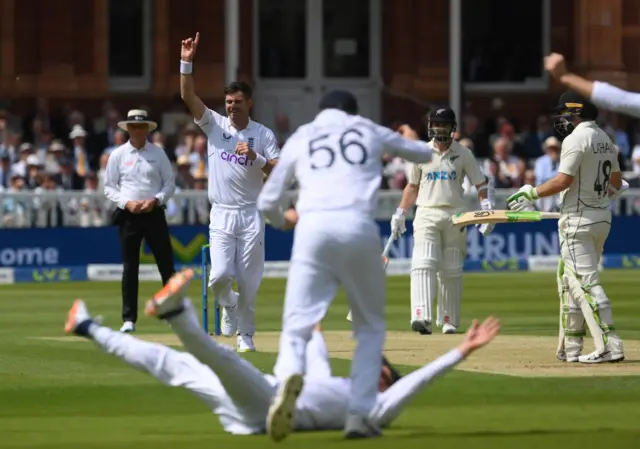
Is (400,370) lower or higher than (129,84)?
lower

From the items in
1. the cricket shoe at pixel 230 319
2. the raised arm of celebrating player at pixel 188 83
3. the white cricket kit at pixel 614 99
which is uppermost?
the raised arm of celebrating player at pixel 188 83

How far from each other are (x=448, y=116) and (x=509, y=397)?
5202 millimetres

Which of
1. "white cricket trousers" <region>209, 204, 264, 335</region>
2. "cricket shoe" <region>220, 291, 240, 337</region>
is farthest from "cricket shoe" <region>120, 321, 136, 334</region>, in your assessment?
"white cricket trousers" <region>209, 204, 264, 335</region>

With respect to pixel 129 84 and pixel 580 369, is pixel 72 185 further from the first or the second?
pixel 580 369

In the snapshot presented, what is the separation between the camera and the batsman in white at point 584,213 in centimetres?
1251

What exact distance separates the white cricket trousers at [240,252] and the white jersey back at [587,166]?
2.46m

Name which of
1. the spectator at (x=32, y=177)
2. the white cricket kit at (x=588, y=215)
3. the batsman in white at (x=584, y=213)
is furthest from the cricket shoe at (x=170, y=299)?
the spectator at (x=32, y=177)

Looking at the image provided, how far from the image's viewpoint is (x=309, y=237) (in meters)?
8.91

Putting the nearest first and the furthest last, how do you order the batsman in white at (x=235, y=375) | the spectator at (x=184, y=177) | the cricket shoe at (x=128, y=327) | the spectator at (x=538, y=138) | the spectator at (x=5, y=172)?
the batsman in white at (x=235, y=375), the cricket shoe at (x=128, y=327), the spectator at (x=5, y=172), the spectator at (x=184, y=177), the spectator at (x=538, y=138)

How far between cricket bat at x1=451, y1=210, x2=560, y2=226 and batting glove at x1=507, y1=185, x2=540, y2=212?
0.22ft

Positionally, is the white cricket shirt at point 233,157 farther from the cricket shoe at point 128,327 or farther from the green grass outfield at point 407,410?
the cricket shoe at point 128,327

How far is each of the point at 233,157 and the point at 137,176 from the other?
260 cm

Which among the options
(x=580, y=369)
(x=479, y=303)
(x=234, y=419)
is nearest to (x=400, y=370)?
(x=580, y=369)

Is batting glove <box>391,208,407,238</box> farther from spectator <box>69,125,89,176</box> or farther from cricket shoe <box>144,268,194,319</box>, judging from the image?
spectator <box>69,125,89,176</box>
